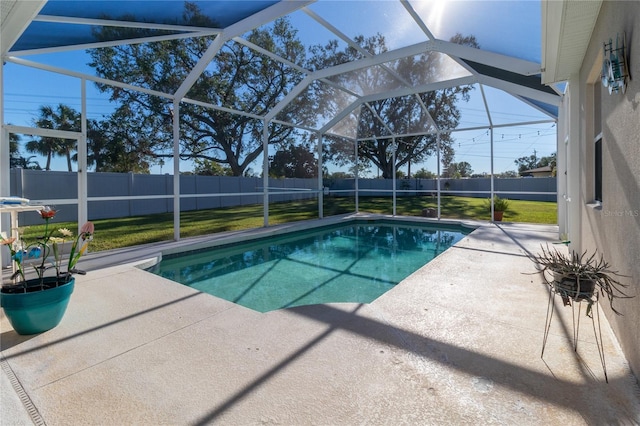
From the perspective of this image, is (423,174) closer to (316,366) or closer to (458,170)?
(458,170)

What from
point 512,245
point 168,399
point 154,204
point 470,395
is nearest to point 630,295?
point 470,395

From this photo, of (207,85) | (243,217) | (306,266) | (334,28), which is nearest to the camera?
(334,28)

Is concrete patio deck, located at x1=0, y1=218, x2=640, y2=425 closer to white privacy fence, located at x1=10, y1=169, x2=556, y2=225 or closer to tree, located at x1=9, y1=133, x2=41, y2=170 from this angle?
tree, located at x1=9, y1=133, x2=41, y2=170

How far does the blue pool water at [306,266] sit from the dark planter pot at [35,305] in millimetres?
1764

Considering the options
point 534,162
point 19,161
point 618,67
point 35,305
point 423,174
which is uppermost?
point 534,162

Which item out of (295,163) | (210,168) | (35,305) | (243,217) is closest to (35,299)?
(35,305)

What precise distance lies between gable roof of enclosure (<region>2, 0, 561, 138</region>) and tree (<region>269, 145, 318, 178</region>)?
354 centimetres

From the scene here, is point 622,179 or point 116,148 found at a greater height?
point 116,148

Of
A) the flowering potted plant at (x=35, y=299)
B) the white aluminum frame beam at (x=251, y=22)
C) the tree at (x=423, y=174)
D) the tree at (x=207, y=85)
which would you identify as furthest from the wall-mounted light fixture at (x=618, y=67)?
the tree at (x=423, y=174)

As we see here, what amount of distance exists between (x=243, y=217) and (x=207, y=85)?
17.1ft

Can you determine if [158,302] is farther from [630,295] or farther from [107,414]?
[630,295]

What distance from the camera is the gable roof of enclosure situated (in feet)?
12.2

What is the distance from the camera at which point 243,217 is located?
11781mm

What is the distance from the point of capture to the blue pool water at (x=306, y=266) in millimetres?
4117
